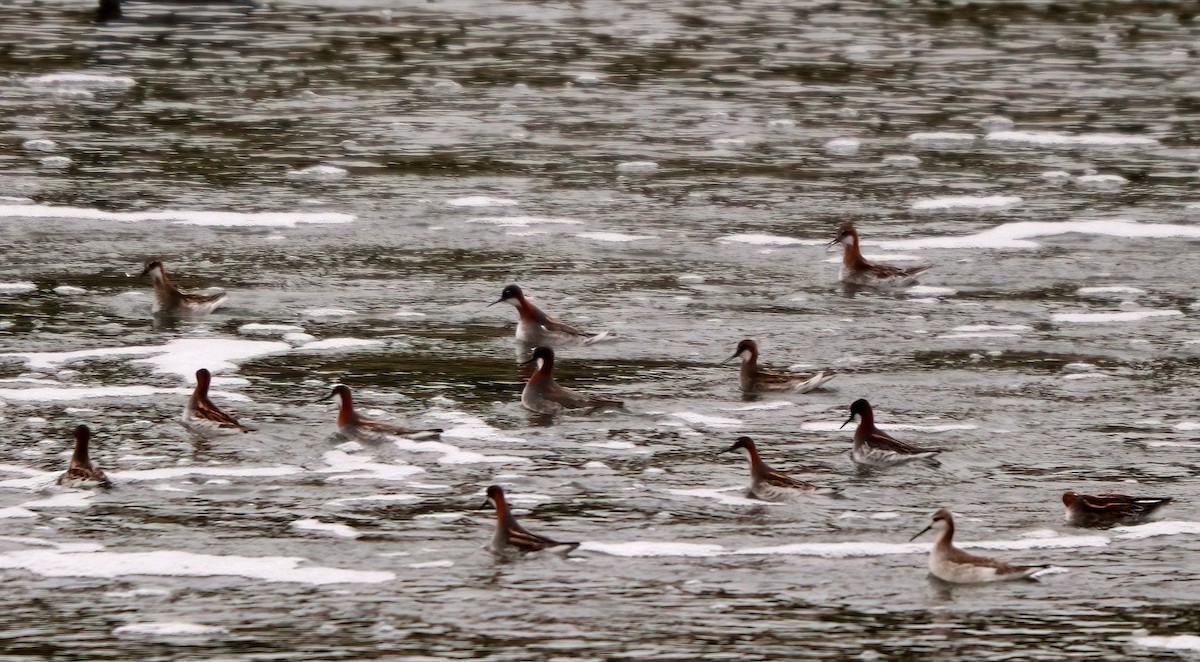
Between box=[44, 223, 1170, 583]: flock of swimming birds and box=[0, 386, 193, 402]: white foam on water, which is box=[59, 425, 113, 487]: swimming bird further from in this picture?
box=[0, 386, 193, 402]: white foam on water

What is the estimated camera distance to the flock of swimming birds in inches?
373

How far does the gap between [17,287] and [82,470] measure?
560 centimetres

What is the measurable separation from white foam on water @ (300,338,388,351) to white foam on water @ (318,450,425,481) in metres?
2.65

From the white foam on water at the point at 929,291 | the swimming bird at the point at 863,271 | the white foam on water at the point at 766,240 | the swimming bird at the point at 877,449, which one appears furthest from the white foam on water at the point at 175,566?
the white foam on water at the point at 766,240

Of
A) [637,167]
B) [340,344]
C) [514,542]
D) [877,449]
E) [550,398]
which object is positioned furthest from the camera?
[637,167]

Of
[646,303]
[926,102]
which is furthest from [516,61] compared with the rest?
[646,303]

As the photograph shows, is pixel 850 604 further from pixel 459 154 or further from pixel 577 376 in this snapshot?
pixel 459 154

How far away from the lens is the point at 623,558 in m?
9.72

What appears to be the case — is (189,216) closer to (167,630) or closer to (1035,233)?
(1035,233)

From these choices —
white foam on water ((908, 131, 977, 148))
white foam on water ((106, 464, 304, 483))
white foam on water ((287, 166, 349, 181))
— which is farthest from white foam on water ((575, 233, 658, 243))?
white foam on water ((106, 464, 304, 483))

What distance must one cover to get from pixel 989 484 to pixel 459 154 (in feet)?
39.3

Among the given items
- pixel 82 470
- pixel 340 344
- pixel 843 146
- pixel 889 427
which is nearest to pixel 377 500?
pixel 82 470

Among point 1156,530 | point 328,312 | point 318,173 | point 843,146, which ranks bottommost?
point 1156,530

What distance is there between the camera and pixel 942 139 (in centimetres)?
2311
